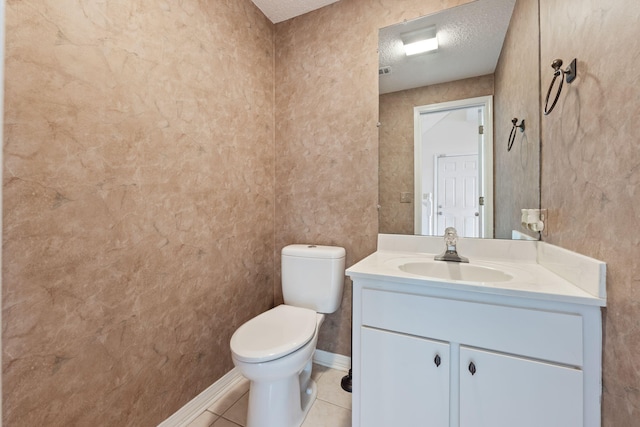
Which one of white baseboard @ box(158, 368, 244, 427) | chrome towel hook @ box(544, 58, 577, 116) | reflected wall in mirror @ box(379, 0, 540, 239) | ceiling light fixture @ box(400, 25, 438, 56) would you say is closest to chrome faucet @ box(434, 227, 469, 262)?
reflected wall in mirror @ box(379, 0, 540, 239)

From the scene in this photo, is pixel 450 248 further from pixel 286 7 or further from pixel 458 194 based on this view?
pixel 286 7

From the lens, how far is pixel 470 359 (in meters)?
0.87

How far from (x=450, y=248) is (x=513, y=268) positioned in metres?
0.27

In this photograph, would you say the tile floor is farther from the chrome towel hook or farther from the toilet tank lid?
the chrome towel hook

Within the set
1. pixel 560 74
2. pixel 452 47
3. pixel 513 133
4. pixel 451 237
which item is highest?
pixel 452 47

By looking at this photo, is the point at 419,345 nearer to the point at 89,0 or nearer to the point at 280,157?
the point at 280,157

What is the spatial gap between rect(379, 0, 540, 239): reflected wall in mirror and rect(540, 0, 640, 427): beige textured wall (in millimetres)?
326

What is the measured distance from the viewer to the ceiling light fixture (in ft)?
4.80

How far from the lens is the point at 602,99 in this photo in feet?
2.30

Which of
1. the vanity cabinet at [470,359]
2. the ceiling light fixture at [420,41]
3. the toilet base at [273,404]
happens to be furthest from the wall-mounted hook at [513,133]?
the toilet base at [273,404]

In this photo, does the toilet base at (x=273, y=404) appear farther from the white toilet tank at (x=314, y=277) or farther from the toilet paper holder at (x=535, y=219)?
the toilet paper holder at (x=535, y=219)

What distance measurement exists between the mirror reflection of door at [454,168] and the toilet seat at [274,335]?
809 millimetres

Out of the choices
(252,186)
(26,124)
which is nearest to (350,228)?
(252,186)

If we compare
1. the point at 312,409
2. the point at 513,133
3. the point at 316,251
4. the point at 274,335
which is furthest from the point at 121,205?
the point at 513,133
